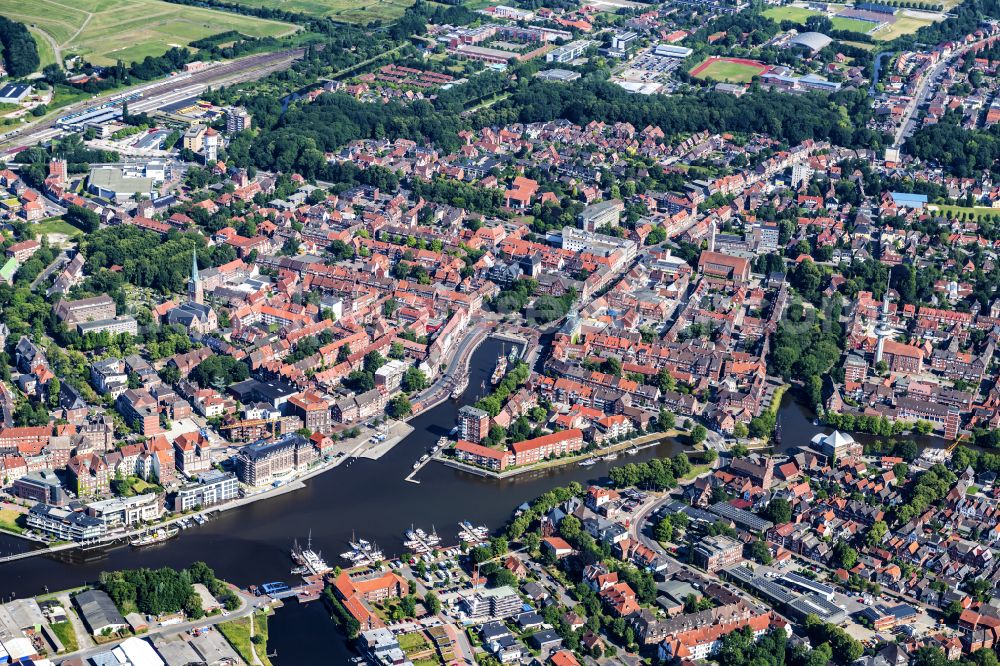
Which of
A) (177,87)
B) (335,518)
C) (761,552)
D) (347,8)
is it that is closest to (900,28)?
(347,8)

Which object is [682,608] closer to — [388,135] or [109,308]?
[109,308]

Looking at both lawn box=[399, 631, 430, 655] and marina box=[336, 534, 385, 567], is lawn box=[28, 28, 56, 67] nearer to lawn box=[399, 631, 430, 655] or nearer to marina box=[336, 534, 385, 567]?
marina box=[336, 534, 385, 567]

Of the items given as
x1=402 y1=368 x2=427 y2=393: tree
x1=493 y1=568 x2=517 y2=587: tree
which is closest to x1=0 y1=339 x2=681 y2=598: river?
x1=402 y1=368 x2=427 y2=393: tree

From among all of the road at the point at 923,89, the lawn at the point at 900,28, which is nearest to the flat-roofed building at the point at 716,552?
the road at the point at 923,89

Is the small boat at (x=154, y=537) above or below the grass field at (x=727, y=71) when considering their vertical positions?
below

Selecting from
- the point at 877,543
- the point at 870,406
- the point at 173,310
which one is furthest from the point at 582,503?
the point at 173,310

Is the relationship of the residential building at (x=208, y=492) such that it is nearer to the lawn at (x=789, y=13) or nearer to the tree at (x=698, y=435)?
the tree at (x=698, y=435)
